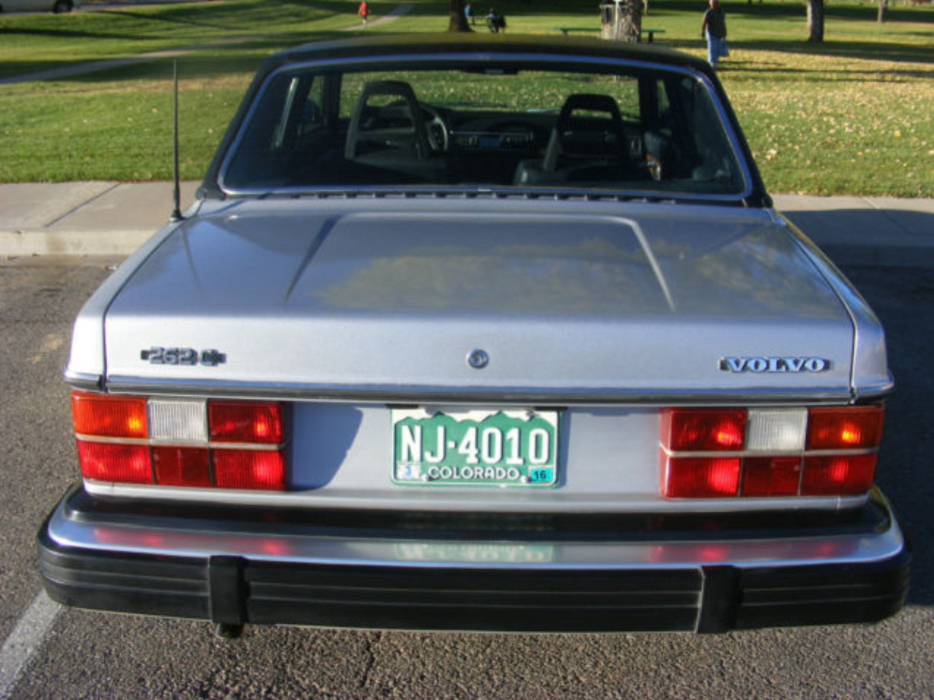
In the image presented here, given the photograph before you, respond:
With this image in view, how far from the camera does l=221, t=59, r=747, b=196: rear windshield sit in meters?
3.41

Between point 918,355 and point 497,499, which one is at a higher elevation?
point 497,499

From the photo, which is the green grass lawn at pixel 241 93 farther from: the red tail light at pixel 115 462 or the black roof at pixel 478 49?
the red tail light at pixel 115 462

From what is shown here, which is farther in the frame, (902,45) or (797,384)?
(902,45)

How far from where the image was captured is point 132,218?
791 cm

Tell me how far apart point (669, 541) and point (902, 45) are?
1411 inches

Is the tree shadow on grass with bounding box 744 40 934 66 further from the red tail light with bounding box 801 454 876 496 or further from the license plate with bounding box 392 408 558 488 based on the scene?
the license plate with bounding box 392 408 558 488

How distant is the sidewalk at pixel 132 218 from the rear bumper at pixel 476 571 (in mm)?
5392

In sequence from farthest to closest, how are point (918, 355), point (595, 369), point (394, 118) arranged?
point (918, 355) < point (394, 118) < point (595, 369)

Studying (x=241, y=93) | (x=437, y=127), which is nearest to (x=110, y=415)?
(x=437, y=127)

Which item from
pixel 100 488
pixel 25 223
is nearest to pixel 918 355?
pixel 100 488

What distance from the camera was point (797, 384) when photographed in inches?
90.7

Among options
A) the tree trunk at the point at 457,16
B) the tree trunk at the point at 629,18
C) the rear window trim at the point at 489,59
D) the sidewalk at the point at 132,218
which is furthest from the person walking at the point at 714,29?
the rear window trim at the point at 489,59

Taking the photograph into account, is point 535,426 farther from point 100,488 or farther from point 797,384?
point 100,488

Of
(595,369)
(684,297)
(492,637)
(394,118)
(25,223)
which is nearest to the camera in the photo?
(595,369)
